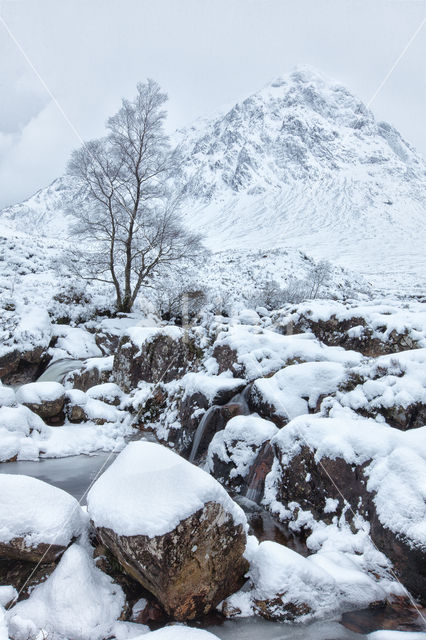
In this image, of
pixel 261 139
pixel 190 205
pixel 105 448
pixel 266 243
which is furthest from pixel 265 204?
pixel 105 448

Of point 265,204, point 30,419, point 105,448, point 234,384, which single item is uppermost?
point 265,204

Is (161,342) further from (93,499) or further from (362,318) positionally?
(93,499)

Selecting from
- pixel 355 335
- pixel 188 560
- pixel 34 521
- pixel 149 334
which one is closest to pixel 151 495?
pixel 188 560

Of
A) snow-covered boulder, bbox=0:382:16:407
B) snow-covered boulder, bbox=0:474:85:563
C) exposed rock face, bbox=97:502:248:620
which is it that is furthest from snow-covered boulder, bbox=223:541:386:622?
snow-covered boulder, bbox=0:382:16:407

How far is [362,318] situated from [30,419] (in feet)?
24.4

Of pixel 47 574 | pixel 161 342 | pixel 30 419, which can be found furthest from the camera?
pixel 161 342

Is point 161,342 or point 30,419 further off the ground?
point 161,342

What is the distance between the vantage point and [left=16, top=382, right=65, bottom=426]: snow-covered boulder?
8.09 m

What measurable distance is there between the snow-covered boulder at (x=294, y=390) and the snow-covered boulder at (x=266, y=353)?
20.3 inches

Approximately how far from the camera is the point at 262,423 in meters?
5.31

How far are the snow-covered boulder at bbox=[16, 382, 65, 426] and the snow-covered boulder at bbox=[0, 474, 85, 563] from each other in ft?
17.7

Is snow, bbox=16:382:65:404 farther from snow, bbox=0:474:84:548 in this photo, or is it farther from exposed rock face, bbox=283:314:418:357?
exposed rock face, bbox=283:314:418:357

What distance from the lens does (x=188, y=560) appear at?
2713 mm

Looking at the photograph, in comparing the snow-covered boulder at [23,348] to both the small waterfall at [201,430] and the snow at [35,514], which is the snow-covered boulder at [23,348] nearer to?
the small waterfall at [201,430]
